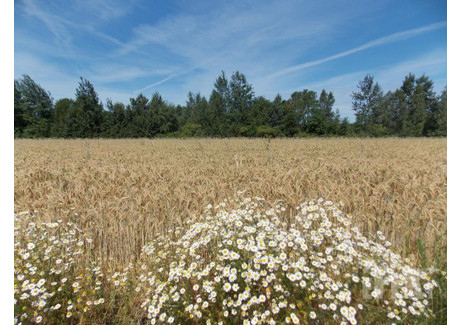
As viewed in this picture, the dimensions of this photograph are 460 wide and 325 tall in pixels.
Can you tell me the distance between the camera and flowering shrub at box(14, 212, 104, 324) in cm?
181

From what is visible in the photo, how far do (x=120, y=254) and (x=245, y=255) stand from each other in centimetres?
179

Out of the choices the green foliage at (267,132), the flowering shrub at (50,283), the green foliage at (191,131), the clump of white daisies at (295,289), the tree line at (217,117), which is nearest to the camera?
the clump of white daisies at (295,289)

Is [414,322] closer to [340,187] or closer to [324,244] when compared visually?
[324,244]

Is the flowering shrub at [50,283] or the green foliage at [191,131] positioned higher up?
the green foliage at [191,131]

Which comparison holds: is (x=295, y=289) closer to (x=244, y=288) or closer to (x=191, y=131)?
(x=244, y=288)

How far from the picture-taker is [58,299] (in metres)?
1.97

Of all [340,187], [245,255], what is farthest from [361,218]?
[245,255]

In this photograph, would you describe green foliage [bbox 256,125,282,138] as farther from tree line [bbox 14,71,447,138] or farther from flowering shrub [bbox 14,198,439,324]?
flowering shrub [bbox 14,198,439,324]

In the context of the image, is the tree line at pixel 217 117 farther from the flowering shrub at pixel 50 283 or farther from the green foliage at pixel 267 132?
the flowering shrub at pixel 50 283

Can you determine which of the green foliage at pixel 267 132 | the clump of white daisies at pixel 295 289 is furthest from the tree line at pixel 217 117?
the clump of white daisies at pixel 295 289

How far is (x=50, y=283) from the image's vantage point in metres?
2.06

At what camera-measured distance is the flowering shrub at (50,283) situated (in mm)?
1809

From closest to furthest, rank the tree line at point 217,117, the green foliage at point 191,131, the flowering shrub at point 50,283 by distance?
the flowering shrub at point 50,283
the tree line at point 217,117
the green foliage at point 191,131

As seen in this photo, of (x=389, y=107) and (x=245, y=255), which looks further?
(x=389, y=107)
